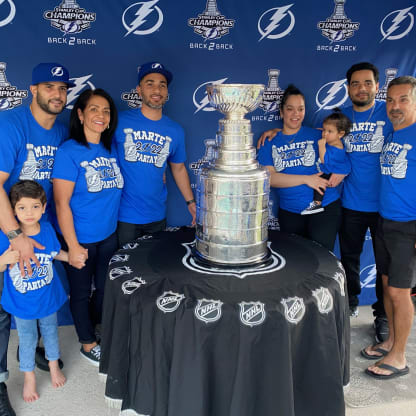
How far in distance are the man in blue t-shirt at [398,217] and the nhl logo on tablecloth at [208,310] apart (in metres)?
1.40

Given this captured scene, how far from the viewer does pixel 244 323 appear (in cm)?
139

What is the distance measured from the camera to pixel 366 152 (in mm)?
2670

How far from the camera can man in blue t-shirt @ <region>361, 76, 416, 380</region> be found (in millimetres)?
2285

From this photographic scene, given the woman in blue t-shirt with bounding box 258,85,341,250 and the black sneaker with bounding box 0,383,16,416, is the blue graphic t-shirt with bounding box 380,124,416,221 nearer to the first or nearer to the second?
the woman in blue t-shirt with bounding box 258,85,341,250

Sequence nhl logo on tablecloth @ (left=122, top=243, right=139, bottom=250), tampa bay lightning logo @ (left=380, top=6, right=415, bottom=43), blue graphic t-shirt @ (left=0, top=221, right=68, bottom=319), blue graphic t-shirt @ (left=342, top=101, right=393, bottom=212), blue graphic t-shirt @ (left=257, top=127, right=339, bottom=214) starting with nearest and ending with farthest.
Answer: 1. nhl logo on tablecloth @ (left=122, top=243, right=139, bottom=250)
2. blue graphic t-shirt @ (left=0, top=221, right=68, bottom=319)
3. blue graphic t-shirt @ (left=342, top=101, right=393, bottom=212)
4. blue graphic t-shirt @ (left=257, top=127, right=339, bottom=214)
5. tampa bay lightning logo @ (left=380, top=6, right=415, bottom=43)

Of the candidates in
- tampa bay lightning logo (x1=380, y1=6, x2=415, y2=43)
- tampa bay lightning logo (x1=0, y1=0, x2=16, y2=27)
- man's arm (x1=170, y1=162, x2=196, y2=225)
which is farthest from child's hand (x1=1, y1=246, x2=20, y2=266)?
tampa bay lightning logo (x1=380, y1=6, x2=415, y2=43)

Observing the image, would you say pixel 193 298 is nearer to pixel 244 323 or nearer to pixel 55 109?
pixel 244 323

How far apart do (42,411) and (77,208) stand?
1.09 metres

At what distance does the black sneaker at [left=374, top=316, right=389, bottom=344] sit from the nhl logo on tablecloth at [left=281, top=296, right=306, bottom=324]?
164cm

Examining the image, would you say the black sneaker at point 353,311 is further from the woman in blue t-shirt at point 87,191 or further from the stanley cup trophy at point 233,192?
the woman in blue t-shirt at point 87,191

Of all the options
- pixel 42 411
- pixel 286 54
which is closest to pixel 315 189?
pixel 286 54

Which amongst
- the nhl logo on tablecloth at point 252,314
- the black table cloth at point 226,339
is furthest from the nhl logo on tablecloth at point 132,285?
the nhl logo on tablecloth at point 252,314

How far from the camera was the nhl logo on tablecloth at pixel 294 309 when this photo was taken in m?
1.42

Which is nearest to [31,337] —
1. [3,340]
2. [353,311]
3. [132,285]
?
[3,340]
